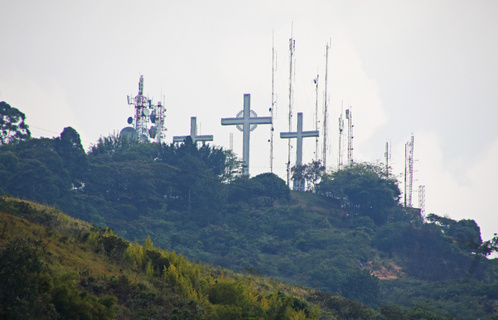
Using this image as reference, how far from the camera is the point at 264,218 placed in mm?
91562

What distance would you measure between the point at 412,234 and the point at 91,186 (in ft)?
153

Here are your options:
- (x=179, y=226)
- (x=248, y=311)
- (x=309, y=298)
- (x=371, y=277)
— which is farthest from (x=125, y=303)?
(x=179, y=226)

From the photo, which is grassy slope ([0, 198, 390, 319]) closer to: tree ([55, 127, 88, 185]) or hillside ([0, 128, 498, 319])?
hillside ([0, 128, 498, 319])

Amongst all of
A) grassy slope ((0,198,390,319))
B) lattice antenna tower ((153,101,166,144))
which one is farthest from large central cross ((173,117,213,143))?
grassy slope ((0,198,390,319))

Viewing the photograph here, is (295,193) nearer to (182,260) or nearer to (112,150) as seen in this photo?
(112,150)

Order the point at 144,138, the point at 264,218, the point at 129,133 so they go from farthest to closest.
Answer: the point at 144,138, the point at 129,133, the point at 264,218

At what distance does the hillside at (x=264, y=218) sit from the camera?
7469 centimetres

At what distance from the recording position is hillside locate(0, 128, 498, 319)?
245 ft

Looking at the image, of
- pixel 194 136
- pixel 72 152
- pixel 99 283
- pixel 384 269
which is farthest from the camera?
pixel 194 136

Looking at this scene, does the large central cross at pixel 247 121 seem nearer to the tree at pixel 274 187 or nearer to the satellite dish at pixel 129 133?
the tree at pixel 274 187

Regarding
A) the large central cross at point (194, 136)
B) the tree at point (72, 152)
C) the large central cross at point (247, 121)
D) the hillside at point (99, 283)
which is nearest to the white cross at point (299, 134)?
the large central cross at point (247, 121)

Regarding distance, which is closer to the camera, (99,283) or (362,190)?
(99,283)

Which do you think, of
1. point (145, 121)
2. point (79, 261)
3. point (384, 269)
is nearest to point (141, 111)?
point (145, 121)

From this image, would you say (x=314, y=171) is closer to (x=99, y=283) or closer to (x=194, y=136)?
(x=194, y=136)
